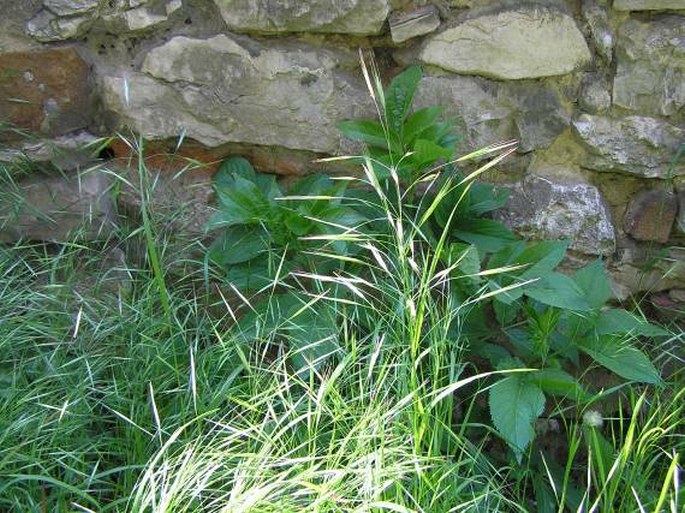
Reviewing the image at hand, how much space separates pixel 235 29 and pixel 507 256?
819 millimetres

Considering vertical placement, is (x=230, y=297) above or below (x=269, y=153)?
below

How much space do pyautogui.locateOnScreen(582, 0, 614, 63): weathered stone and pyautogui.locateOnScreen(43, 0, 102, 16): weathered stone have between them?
1121mm

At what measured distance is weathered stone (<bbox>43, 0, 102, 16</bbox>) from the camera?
210cm

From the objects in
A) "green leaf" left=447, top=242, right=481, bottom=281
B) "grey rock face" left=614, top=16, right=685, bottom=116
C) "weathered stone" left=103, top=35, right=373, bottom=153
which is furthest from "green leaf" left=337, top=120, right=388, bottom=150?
"grey rock face" left=614, top=16, right=685, bottom=116

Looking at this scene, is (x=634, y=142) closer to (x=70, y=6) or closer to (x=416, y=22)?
(x=416, y=22)

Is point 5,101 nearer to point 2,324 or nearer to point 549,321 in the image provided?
point 2,324

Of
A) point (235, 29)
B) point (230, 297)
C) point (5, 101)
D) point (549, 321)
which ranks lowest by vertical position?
point (230, 297)

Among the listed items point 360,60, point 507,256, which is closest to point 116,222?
point 360,60

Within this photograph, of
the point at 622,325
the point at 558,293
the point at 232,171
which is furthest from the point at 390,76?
the point at 622,325

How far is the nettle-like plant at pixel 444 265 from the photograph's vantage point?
1.85 metres

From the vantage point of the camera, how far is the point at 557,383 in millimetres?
1821

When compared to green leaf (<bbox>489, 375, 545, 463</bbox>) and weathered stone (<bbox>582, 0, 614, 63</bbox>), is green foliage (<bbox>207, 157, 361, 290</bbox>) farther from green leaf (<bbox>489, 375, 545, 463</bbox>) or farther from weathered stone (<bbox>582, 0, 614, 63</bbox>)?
weathered stone (<bbox>582, 0, 614, 63</bbox>)

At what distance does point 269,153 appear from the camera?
2.22m

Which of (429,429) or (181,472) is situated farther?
(429,429)
